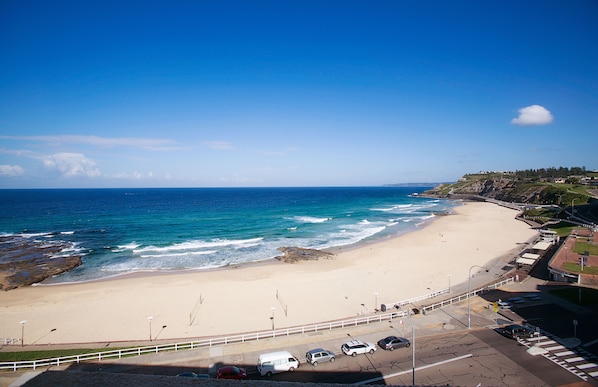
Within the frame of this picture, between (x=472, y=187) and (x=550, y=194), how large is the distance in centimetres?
6958

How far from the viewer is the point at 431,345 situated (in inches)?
742

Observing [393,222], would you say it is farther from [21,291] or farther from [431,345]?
[21,291]

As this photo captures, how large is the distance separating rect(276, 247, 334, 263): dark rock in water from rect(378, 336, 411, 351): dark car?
2652cm

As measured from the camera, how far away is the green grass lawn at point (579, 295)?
24.7 meters

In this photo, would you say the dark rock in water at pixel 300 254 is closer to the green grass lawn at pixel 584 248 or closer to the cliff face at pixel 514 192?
the green grass lawn at pixel 584 248

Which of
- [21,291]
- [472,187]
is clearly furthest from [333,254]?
[472,187]

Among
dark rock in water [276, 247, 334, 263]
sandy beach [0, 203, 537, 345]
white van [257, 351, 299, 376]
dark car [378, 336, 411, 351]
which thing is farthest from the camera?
dark rock in water [276, 247, 334, 263]

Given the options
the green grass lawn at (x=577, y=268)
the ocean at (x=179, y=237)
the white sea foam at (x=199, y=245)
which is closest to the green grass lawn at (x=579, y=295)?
the green grass lawn at (x=577, y=268)

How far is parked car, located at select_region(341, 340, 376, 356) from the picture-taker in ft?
58.0

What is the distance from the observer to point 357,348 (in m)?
17.8

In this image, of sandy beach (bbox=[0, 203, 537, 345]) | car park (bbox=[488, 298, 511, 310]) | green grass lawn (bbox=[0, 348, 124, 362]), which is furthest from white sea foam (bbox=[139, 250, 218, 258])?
car park (bbox=[488, 298, 511, 310])

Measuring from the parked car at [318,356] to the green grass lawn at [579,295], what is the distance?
21.5m

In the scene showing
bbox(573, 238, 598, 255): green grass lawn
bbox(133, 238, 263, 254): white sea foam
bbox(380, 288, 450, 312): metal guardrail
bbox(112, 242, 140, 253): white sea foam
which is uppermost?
bbox(573, 238, 598, 255): green grass lawn

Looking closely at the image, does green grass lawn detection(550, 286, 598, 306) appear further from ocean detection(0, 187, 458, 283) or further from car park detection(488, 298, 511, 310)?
ocean detection(0, 187, 458, 283)
